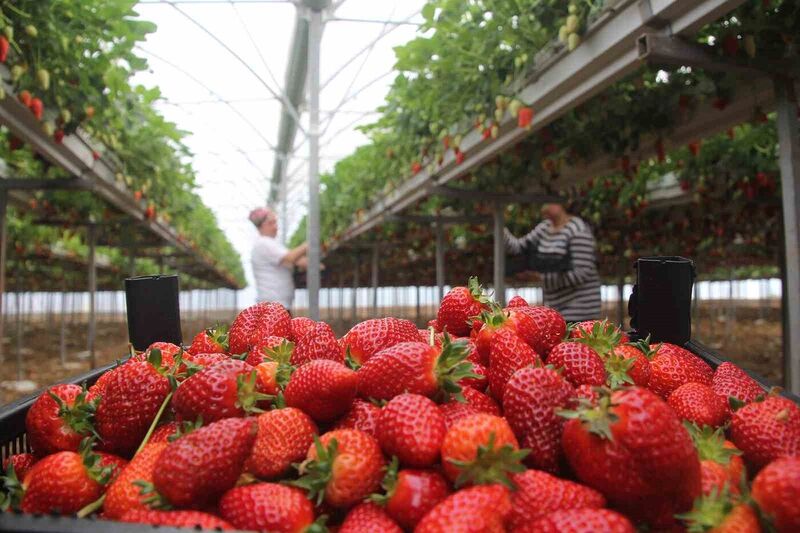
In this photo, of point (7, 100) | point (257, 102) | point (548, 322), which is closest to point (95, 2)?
point (7, 100)

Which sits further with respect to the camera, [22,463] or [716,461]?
[22,463]

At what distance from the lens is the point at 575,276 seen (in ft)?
15.4

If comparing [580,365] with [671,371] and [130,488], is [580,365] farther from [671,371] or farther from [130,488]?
[130,488]

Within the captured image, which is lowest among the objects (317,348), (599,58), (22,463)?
(22,463)

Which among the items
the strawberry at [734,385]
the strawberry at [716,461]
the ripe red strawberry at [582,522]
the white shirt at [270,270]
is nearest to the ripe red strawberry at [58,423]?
the ripe red strawberry at [582,522]

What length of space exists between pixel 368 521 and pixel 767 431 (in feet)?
2.16

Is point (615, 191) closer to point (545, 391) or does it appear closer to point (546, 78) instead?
point (546, 78)

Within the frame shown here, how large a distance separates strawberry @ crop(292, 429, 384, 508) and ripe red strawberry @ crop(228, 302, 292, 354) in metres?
0.65

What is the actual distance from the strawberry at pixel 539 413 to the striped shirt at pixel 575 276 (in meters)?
3.76

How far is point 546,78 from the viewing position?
10.0 feet

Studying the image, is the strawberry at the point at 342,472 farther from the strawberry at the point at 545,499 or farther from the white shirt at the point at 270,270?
the white shirt at the point at 270,270

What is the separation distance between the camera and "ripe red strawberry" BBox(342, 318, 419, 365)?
131 cm

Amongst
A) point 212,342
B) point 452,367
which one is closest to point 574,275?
point 212,342

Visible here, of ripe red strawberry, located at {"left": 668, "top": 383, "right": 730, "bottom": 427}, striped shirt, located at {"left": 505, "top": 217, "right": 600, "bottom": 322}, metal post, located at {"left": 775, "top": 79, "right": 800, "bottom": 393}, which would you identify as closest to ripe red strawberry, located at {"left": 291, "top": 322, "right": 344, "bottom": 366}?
ripe red strawberry, located at {"left": 668, "top": 383, "right": 730, "bottom": 427}
